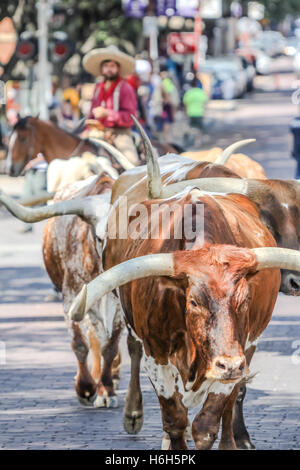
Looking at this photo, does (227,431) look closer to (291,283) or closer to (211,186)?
(291,283)

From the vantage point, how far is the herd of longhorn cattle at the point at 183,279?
228 inches

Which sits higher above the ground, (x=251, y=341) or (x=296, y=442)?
(x=251, y=341)

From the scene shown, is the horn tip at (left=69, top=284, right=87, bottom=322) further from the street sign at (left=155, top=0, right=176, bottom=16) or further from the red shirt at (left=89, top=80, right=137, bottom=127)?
the street sign at (left=155, top=0, right=176, bottom=16)

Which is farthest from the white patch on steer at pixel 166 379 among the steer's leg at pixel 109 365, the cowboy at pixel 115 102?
the cowboy at pixel 115 102

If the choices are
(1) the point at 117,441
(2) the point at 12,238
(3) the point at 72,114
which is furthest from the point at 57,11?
(1) the point at 117,441

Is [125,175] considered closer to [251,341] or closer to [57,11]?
[251,341]

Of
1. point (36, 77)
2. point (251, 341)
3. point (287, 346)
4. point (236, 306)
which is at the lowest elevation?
point (36, 77)


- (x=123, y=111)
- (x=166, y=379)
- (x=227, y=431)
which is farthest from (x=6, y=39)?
(x=166, y=379)

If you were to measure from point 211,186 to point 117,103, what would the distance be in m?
5.79

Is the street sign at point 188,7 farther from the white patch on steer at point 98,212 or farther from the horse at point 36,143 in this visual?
the white patch on steer at point 98,212

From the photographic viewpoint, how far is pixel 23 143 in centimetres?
1502

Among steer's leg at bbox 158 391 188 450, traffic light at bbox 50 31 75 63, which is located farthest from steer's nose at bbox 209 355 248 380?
traffic light at bbox 50 31 75 63

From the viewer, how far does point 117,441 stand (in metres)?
7.69

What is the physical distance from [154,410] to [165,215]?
7.72 ft
